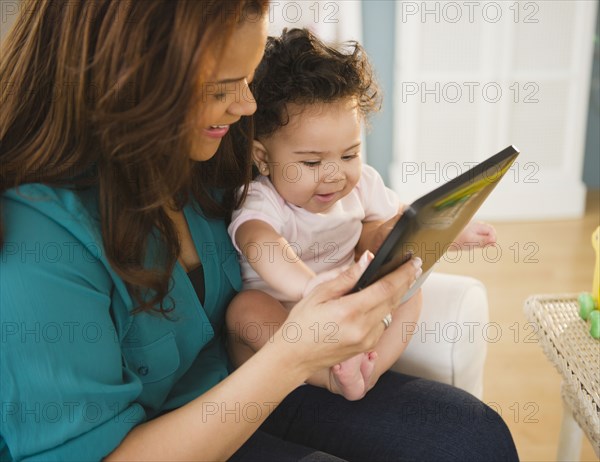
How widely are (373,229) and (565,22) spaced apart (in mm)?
2386

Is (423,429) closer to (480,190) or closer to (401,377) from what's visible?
(401,377)

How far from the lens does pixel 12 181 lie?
2.93 ft

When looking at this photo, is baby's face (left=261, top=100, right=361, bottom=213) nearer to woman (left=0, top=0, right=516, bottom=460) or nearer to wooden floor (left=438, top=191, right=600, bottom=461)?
woman (left=0, top=0, right=516, bottom=460)

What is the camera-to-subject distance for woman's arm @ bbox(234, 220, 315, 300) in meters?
1.20

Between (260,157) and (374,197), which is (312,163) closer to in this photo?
(260,157)

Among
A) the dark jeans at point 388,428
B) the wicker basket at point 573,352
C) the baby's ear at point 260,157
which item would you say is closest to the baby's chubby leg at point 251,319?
the dark jeans at point 388,428

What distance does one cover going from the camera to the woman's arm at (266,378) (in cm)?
92

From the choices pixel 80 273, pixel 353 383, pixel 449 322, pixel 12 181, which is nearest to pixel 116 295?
pixel 80 273

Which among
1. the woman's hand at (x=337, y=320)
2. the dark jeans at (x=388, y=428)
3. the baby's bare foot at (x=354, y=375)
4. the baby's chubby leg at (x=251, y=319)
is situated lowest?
the dark jeans at (x=388, y=428)

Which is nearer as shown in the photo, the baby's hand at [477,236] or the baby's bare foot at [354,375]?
the baby's bare foot at [354,375]

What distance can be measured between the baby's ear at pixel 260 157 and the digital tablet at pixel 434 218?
0.40 m

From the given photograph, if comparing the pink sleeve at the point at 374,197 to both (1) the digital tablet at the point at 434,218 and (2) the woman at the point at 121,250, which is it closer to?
(1) the digital tablet at the point at 434,218

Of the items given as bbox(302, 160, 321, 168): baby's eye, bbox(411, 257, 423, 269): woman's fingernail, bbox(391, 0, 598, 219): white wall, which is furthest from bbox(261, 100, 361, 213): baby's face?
bbox(391, 0, 598, 219): white wall

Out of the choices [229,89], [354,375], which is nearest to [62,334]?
[229,89]
